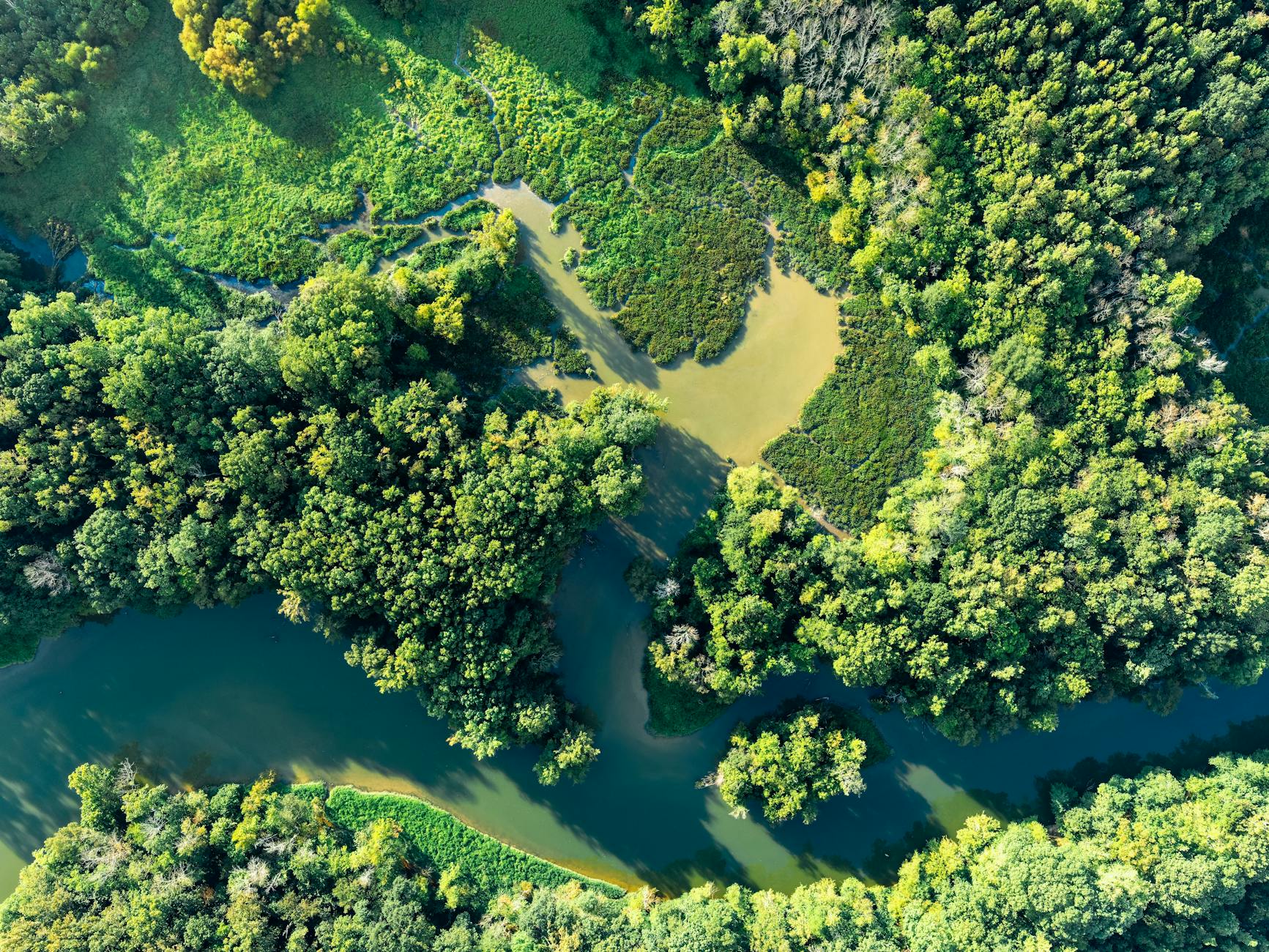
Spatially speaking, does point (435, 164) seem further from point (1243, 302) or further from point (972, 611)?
point (1243, 302)

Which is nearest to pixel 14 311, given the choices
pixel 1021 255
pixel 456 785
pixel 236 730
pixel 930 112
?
pixel 236 730

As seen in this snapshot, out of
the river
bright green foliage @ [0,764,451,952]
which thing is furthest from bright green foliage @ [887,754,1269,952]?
bright green foliage @ [0,764,451,952]

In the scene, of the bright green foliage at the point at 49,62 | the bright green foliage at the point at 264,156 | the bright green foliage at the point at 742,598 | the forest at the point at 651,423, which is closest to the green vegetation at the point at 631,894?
the forest at the point at 651,423

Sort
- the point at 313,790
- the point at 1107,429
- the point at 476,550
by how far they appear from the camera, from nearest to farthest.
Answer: the point at 476,550
the point at 1107,429
the point at 313,790

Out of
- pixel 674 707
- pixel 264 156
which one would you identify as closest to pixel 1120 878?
pixel 674 707

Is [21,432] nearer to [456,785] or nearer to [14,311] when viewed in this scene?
[14,311]

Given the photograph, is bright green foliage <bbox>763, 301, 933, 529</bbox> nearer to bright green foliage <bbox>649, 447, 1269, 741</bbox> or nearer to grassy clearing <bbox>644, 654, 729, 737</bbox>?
bright green foliage <bbox>649, 447, 1269, 741</bbox>

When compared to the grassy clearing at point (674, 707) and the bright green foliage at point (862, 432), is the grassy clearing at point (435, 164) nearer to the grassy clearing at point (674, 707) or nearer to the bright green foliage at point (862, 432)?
the bright green foliage at point (862, 432)
